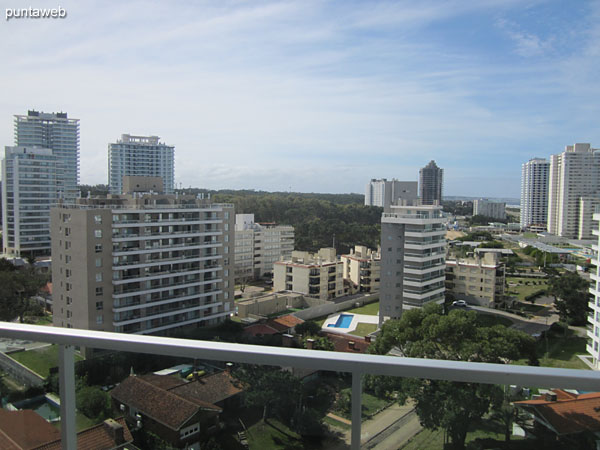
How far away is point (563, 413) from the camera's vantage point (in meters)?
0.57

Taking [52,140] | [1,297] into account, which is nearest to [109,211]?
[1,297]

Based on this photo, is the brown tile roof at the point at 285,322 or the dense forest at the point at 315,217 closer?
the brown tile roof at the point at 285,322

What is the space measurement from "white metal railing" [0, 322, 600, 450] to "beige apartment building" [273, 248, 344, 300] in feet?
39.8

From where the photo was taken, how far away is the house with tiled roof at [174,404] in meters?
0.69

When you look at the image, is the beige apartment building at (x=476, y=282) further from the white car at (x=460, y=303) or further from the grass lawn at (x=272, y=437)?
the grass lawn at (x=272, y=437)

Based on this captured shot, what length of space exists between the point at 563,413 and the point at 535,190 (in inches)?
1200

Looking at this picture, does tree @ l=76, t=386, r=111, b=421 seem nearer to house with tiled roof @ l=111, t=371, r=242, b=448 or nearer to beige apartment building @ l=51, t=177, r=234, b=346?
house with tiled roof @ l=111, t=371, r=242, b=448

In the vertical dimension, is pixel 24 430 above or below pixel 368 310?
above

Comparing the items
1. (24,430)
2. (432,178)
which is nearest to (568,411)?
(24,430)

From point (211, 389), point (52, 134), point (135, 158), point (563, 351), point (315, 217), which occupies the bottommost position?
point (563, 351)

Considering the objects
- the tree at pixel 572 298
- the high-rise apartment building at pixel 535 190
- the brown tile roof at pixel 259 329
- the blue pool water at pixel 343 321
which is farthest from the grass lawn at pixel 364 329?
the high-rise apartment building at pixel 535 190

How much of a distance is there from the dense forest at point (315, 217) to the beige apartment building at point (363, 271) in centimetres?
488

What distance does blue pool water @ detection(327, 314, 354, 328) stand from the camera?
10.4 meters

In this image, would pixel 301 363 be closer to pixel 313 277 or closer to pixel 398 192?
pixel 398 192
